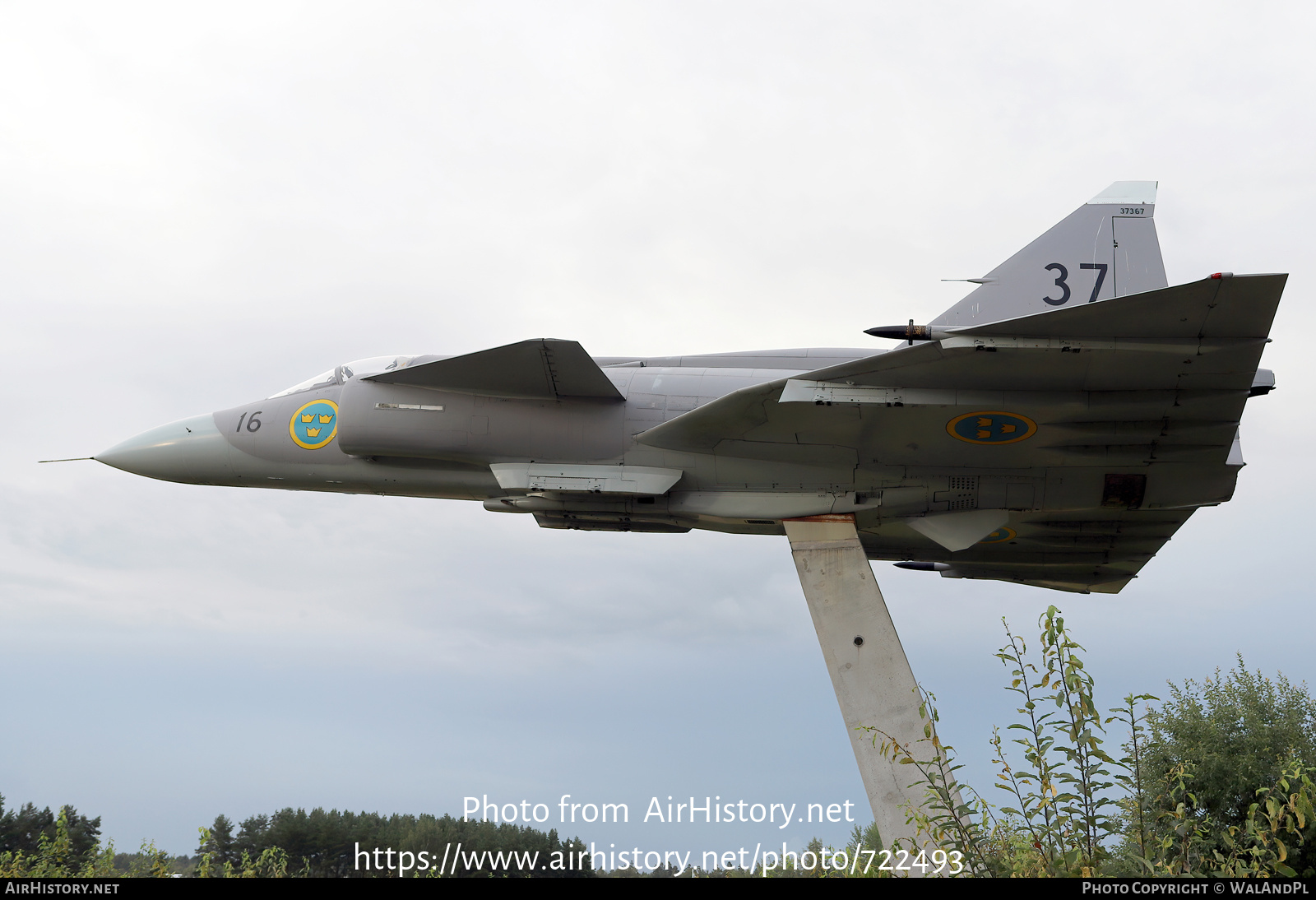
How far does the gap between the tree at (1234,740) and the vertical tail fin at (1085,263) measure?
41.6 feet

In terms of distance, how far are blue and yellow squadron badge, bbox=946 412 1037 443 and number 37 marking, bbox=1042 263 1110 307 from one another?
8.12 feet

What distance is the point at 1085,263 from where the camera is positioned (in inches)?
503

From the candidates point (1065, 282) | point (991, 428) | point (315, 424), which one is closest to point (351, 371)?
point (315, 424)

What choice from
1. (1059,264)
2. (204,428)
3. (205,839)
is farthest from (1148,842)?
(204,428)

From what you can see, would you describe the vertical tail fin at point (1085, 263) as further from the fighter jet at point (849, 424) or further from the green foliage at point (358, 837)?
the green foliage at point (358, 837)

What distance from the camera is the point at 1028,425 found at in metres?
11.1

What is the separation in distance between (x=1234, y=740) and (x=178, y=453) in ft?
78.2

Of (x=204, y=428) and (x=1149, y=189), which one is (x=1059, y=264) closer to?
(x=1149, y=189)

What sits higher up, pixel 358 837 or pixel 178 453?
pixel 178 453

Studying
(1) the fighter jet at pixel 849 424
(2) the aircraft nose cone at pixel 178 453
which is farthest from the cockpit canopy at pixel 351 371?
(2) the aircraft nose cone at pixel 178 453

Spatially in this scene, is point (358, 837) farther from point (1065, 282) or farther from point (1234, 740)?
point (1234, 740)

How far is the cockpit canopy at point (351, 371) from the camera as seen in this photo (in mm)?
13133

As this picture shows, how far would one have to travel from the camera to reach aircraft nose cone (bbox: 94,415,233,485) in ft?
44.6

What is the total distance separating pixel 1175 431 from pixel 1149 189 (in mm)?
3955
